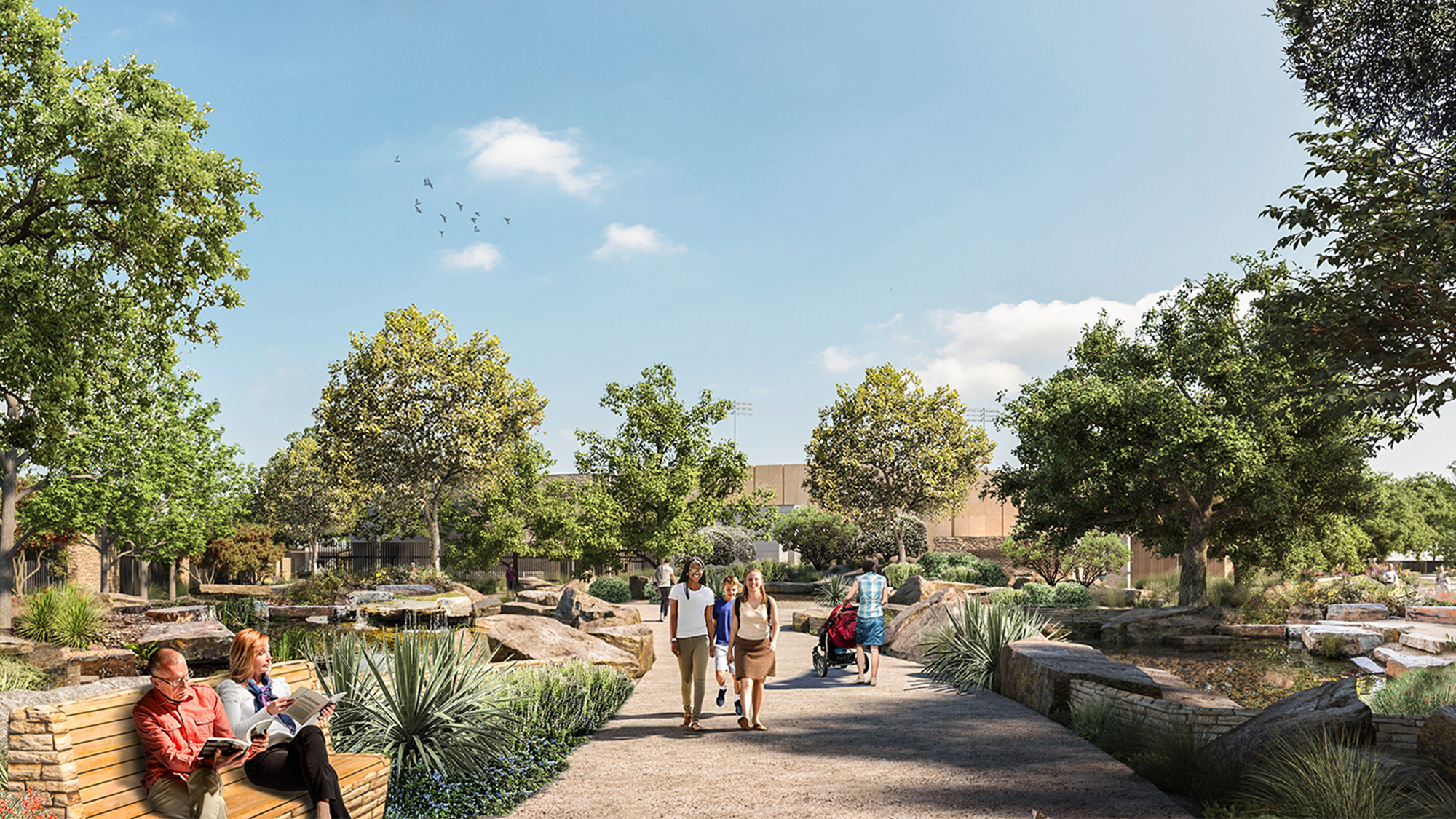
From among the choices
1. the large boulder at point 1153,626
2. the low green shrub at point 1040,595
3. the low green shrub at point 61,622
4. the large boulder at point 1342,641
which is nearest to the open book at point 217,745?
the low green shrub at point 61,622

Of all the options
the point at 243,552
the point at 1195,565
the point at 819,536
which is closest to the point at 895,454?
the point at 819,536

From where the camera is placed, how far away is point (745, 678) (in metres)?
9.25

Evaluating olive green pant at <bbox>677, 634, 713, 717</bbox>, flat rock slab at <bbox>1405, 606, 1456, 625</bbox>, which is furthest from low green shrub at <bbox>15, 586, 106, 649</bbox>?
flat rock slab at <bbox>1405, 606, 1456, 625</bbox>

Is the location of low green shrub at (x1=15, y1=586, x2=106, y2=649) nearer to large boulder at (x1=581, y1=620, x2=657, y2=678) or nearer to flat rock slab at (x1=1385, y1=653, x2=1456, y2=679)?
large boulder at (x1=581, y1=620, x2=657, y2=678)

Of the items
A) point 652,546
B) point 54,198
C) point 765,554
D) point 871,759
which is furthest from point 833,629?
point 765,554

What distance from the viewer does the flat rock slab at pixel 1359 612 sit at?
21484 millimetres

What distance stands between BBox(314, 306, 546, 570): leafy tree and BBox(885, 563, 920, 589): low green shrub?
44.2 feet

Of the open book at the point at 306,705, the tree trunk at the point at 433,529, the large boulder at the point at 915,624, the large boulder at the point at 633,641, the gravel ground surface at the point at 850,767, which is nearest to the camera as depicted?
the open book at the point at 306,705

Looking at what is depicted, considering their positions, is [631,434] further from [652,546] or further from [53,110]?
[53,110]

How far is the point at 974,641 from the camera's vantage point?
1256 centimetres

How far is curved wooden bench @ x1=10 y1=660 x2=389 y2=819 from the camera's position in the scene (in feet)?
14.3

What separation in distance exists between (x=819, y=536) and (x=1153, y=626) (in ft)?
63.7

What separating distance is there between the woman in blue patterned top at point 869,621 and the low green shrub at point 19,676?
34.2ft

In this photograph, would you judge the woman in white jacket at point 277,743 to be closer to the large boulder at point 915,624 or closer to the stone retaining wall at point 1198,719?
the stone retaining wall at point 1198,719
